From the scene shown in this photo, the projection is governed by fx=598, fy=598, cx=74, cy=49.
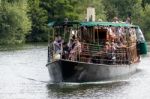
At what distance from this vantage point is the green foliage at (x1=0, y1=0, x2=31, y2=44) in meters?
76.0

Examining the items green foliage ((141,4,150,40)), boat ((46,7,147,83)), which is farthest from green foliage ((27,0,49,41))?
boat ((46,7,147,83))

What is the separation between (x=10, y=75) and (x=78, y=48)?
740 centimetres

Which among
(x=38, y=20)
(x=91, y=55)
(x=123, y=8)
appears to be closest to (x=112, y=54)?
(x=91, y=55)

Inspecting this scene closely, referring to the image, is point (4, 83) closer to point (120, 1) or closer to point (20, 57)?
point (20, 57)

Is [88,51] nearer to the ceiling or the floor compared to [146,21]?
nearer to the floor

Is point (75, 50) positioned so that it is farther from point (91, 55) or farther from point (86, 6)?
point (86, 6)

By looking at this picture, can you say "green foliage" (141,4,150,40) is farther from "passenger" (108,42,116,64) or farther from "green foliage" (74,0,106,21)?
"passenger" (108,42,116,64)

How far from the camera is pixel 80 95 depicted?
29734 millimetres

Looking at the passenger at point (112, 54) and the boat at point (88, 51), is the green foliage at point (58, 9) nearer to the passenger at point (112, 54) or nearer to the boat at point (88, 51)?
the boat at point (88, 51)

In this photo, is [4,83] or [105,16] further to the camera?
[105,16]

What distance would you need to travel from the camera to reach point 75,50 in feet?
109

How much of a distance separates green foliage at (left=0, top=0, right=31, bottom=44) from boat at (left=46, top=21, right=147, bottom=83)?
3814 centimetres

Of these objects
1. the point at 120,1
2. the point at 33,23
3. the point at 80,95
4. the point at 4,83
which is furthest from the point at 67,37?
the point at 120,1

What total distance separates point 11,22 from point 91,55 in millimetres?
43594
